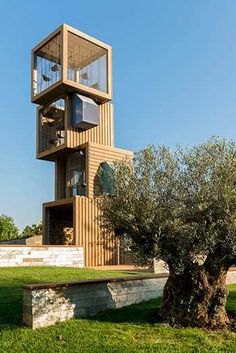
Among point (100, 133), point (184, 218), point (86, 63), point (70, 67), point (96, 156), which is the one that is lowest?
point (184, 218)

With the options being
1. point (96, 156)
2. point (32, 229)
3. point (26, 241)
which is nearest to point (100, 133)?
point (96, 156)

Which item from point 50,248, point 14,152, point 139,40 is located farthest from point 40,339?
point 14,152

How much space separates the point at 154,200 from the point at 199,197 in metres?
0.75

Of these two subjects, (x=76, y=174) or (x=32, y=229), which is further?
(x=32, y=229)

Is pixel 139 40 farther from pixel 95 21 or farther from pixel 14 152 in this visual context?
pixel 14 152

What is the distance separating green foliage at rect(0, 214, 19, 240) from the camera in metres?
33.8

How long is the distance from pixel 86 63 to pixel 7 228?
17.8m

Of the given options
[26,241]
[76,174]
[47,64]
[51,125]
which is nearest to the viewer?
[76,174]

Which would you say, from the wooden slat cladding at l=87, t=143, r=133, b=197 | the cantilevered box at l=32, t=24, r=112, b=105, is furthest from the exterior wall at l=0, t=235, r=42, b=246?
the cantilevered box at l=32, t=24, r=112, b=105

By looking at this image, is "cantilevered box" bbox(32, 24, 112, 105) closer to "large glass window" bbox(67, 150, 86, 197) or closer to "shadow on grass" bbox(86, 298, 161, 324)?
"large glass window" bbox(67, 150, 86, 197)

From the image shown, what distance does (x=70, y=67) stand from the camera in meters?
22.0

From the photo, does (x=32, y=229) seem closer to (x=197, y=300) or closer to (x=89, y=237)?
(x=89, y=237)

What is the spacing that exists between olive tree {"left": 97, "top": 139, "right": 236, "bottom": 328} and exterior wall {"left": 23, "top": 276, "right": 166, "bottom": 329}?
1213 mm

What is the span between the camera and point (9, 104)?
17812mm
